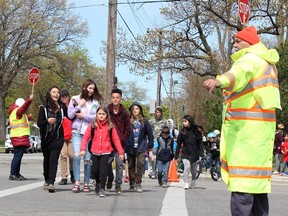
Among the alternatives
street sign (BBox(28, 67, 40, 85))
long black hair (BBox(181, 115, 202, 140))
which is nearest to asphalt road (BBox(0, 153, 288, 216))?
long black hair (BBox(181, 115, 202, 140))

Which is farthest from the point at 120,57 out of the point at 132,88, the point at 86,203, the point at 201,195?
the point at 132,88

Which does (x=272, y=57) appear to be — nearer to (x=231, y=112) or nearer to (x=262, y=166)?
(x=231, y=112)

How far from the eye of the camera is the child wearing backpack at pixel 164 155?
12.7 m

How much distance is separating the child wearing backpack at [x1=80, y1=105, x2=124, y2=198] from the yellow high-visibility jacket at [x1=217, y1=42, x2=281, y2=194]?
4910 millimetres

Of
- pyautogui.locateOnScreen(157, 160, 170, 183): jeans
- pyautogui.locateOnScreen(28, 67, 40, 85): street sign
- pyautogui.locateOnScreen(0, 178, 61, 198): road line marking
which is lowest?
pyautogui.locateOnScreen(0, 178, 61, 198): road line marking

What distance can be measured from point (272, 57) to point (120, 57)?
26527 mm

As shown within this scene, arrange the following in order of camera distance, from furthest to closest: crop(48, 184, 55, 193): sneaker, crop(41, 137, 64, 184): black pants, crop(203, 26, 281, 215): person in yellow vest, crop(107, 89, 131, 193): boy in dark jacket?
crop(107, 89, 131, 193): boy in dark jacket
crop(41, 137, 64, 184): black pants
crop(48, 184, 55, 193): sneaker
crop(203, 26, 281, 215): person in yellow vest

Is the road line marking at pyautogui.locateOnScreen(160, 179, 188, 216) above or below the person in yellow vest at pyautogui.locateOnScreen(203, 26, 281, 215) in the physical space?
below

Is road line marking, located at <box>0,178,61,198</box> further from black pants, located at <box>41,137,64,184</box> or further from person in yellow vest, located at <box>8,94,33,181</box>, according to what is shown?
person in yellow vest, located at <box>8,94,33,181</box>

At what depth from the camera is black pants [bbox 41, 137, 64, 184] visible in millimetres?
9938

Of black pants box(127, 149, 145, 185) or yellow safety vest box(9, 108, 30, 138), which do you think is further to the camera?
yellow safety vest box(9, 108, 30, 138)

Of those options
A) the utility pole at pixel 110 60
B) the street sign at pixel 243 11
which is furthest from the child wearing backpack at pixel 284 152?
the street sign at pixel 243 11

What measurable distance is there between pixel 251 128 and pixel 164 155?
26.6ft

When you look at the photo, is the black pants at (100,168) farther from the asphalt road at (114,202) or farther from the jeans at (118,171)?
the jeans at (118,171)
